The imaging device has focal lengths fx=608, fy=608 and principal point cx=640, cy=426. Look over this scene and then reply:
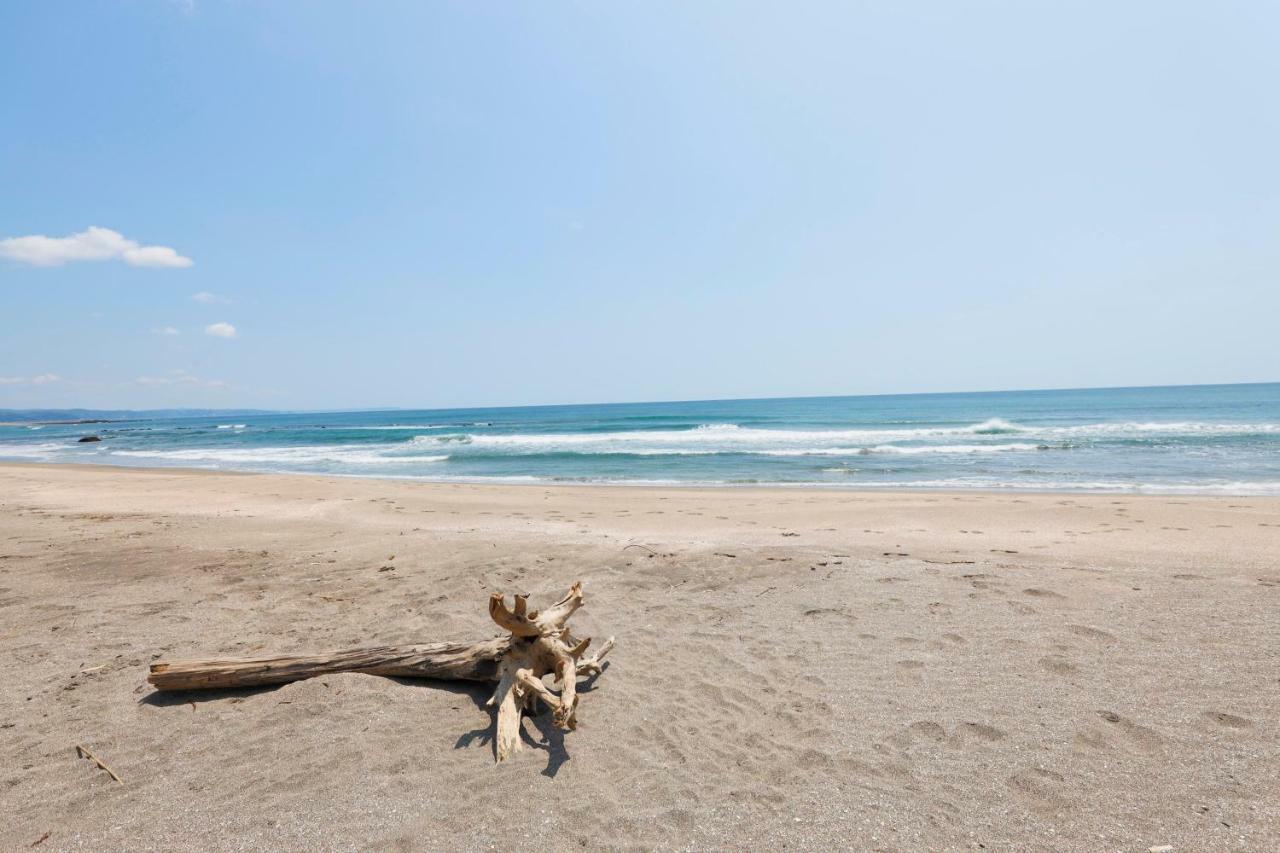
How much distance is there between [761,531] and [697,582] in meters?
3.02

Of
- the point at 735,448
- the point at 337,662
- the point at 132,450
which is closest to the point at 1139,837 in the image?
the point at 337,662

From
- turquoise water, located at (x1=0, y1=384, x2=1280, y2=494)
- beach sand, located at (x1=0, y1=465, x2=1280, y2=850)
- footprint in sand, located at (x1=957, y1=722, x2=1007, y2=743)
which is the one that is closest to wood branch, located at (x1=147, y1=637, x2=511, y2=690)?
beach sand, located at (x1=0, y1=465, x2=1280, y2=850)

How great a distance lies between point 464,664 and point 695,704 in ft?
4.85

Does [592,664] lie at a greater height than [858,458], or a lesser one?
greater

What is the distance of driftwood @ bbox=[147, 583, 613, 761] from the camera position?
359cm

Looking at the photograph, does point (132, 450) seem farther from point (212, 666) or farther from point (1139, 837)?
point (1139, 837)

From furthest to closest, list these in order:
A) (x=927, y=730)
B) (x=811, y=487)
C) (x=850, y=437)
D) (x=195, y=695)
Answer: (x=850, y=437) → (x=811, y=487) → (x=195, y=695) → (x=927, y=730)

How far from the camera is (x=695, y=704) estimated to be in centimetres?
362

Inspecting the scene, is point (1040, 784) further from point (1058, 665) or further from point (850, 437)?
point (850, 437)

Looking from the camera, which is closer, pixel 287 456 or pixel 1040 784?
pixel 1040 784

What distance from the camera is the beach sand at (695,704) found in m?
2.60

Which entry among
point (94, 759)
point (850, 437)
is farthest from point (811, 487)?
point (850, 437)

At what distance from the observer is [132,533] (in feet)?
28.0

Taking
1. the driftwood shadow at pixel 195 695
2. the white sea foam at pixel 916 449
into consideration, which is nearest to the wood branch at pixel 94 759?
the driftwood shadow at pixel 195 695
